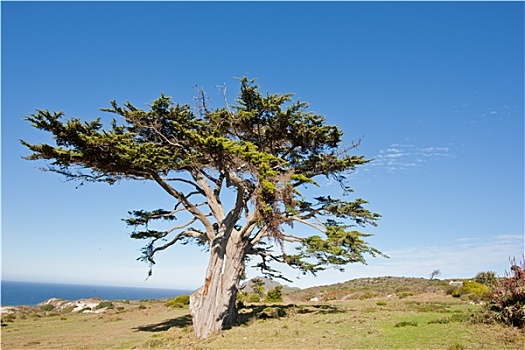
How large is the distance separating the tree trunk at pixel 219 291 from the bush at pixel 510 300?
32.0 feet

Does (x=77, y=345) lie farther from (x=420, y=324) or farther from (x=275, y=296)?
(x=275, y=296)

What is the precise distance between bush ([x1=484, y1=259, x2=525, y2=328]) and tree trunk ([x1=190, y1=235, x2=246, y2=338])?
974cm

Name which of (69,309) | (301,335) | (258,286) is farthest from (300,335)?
(69,309)

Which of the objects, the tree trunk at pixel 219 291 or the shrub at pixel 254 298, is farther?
the shrub at pixel 254 298

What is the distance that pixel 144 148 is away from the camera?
13.1 metres

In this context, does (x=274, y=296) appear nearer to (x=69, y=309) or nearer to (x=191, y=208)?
(x=191, y=208)

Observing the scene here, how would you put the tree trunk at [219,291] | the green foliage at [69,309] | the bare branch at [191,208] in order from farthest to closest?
the green foliage at [69,309] < the bare branch at [191,208] < the tree trunk at [219,291]

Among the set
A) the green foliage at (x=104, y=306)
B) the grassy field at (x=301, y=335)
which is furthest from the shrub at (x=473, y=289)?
the green foliage at (x=104, y=306)

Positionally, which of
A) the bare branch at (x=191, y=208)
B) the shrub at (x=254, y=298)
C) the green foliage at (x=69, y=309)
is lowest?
the green foliage at (x=69, y=309)

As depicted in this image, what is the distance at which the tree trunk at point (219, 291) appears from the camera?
14281 mm

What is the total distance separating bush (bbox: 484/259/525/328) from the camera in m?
10.5

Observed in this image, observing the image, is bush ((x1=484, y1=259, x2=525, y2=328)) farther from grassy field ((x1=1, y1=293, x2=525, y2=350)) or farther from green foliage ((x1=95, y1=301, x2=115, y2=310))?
green foliage ((x1=95, y1=301, x2=115, y2=310))

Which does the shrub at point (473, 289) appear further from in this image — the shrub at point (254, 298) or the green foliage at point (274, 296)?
the shrub at point (254, 298)

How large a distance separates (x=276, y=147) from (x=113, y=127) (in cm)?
771
